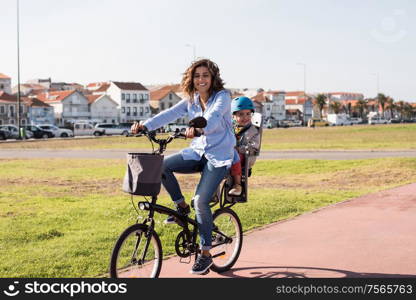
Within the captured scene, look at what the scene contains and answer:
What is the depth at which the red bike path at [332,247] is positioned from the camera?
17.4ft

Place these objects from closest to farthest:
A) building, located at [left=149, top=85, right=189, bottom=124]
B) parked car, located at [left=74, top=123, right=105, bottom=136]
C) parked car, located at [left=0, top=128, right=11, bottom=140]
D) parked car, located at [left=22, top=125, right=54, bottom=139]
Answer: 1. parked car, located at [left=0, top=128, right=11, bottom=140]
2. parked car, located at [left=22, top=125, right=54, bottom=139]
3. parked car, located at [left=74, top=123, right=105, bottom=136]
4. building, located at [left=149, top=85, right=189, bottom=124]

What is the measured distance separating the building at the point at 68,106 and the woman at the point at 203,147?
10346 cm

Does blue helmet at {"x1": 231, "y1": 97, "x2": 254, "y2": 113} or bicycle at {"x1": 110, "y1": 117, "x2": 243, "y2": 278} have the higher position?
blue helmet at {"x1": 231, "y1": 97, "x2": 254, "y2": 113}

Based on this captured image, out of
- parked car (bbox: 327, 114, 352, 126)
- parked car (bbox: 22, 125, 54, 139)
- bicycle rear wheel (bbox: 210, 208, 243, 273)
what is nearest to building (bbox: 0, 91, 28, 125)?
parked car (bbox: 22, 125, 54, 139)

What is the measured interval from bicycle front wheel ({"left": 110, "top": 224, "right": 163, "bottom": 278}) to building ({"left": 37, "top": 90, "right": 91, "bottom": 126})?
10371 cm

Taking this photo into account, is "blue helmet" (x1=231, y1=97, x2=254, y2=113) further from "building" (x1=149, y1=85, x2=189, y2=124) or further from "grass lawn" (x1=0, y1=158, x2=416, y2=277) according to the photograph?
"building" (x1=149, y1=85, x2=189, y2=124)

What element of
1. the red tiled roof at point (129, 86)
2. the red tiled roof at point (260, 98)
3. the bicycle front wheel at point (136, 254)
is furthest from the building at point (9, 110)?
the bicycle front wheel at point (136, 254)

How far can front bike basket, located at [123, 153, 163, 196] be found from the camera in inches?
169

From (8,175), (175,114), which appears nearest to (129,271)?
(175,114)

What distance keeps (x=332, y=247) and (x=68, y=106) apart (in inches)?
4094

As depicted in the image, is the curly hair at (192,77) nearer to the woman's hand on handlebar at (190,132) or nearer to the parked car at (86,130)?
the woman's hand on handlebar at (190,132)

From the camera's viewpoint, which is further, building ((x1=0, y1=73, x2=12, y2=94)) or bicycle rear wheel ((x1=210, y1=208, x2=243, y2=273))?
building ((x1=0, y1=73, x2=12, y2=94))

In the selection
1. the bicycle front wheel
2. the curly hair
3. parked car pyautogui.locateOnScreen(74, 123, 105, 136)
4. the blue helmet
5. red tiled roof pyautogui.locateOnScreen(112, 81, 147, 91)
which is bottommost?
the bicycle front wheel

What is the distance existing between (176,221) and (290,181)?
9287 mm
